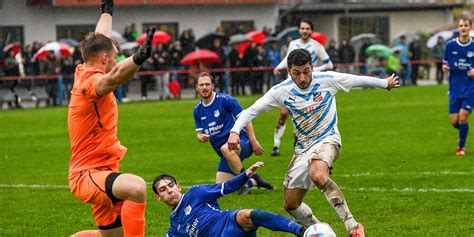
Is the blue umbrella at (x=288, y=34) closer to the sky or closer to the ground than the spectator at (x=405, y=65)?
closer to the sky


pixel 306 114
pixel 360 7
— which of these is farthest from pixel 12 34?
pixel 306 114

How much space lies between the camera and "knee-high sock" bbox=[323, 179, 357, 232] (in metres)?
10.7

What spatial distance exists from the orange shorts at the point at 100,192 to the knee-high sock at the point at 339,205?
89.3 inches

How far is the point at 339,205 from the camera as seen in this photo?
35.6 feet

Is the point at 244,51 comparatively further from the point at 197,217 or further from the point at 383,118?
the point at 197,217

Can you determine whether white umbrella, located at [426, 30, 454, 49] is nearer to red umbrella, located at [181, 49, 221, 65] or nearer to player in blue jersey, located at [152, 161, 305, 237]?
red umbrella, located at [181, 49, 221, 65]

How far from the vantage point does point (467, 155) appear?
19812mm

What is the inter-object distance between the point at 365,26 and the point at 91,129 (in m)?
52.1

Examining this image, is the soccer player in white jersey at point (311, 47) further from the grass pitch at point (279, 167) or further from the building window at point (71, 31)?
the building window at point (71, 31)

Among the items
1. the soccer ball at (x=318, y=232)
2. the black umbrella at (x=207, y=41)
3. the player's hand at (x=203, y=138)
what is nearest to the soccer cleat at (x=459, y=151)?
the player's hand at (x=203, y=138)

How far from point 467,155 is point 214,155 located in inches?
201

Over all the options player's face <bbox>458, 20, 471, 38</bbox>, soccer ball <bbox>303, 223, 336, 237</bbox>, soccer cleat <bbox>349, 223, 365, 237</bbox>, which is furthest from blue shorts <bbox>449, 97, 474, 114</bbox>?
soccer ball <bbox>303, 223, 336, 237</bbox>

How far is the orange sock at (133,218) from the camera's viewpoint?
367 inches

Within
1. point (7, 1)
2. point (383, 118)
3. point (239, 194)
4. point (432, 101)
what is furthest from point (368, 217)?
point (7, 1)
